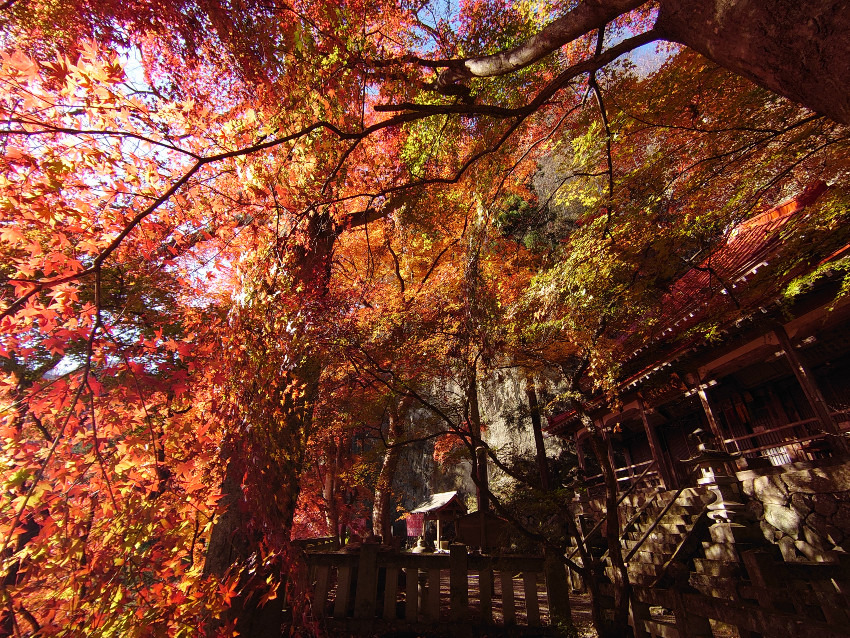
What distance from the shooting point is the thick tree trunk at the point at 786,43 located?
1453 millimetres

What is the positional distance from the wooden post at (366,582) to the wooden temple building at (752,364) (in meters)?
4.08

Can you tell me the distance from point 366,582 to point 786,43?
6.58m

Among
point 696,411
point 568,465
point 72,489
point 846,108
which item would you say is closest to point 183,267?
point 72,489

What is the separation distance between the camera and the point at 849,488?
6.21 metres

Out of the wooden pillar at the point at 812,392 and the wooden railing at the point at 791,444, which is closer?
the wooden pillar at the point at 812,392

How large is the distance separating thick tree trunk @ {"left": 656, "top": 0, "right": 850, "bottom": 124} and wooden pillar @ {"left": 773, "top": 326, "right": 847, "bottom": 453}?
8280 mm

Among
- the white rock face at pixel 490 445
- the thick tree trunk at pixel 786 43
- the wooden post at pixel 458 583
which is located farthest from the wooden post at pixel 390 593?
the white rock face at pixel 490 445

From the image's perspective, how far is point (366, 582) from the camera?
5.50 meters

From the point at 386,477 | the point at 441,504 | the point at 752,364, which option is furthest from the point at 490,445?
the point at 752,364

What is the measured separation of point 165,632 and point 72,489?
119 cm

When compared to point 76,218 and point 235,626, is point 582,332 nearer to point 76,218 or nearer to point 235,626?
point 235,626

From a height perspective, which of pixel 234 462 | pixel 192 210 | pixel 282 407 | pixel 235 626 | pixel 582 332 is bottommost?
pixel 235 626

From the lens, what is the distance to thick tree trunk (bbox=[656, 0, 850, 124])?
1453 millimetres

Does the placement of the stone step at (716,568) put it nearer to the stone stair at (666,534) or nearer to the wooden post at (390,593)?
the stone stair at (666,534)
